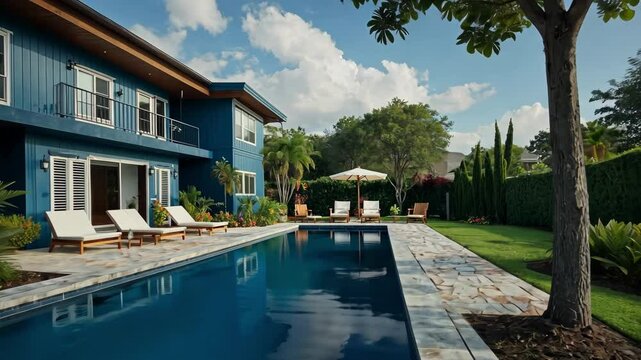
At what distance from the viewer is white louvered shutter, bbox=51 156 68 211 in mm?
11000

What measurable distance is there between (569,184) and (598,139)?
84.3 feet

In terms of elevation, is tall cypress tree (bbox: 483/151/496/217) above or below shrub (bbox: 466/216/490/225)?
above

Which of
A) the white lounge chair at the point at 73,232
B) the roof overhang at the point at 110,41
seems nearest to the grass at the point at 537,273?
the white lounge chair at the point at 73,232

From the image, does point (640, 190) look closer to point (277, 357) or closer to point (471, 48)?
point (471, 48)

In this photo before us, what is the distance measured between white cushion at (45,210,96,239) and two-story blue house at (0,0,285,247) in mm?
1183

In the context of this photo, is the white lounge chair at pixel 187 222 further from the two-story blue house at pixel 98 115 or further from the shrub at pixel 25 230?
the shrub at pixel 25 230

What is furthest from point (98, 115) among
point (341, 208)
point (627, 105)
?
point (627, 105)

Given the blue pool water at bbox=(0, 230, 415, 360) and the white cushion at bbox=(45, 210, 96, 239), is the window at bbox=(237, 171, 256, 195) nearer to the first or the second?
the white cushion at bbox=(45, 210, 96, 239)

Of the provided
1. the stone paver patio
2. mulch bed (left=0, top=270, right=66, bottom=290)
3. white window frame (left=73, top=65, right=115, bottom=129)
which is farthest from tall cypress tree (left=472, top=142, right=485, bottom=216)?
mulch bed (left=0, top=270, right=66, bottom=290)

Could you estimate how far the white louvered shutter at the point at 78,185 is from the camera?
11.6m

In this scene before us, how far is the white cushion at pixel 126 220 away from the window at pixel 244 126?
749 cm

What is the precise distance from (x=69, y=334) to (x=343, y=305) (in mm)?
3473

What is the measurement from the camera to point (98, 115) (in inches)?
515

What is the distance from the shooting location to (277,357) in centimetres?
410
